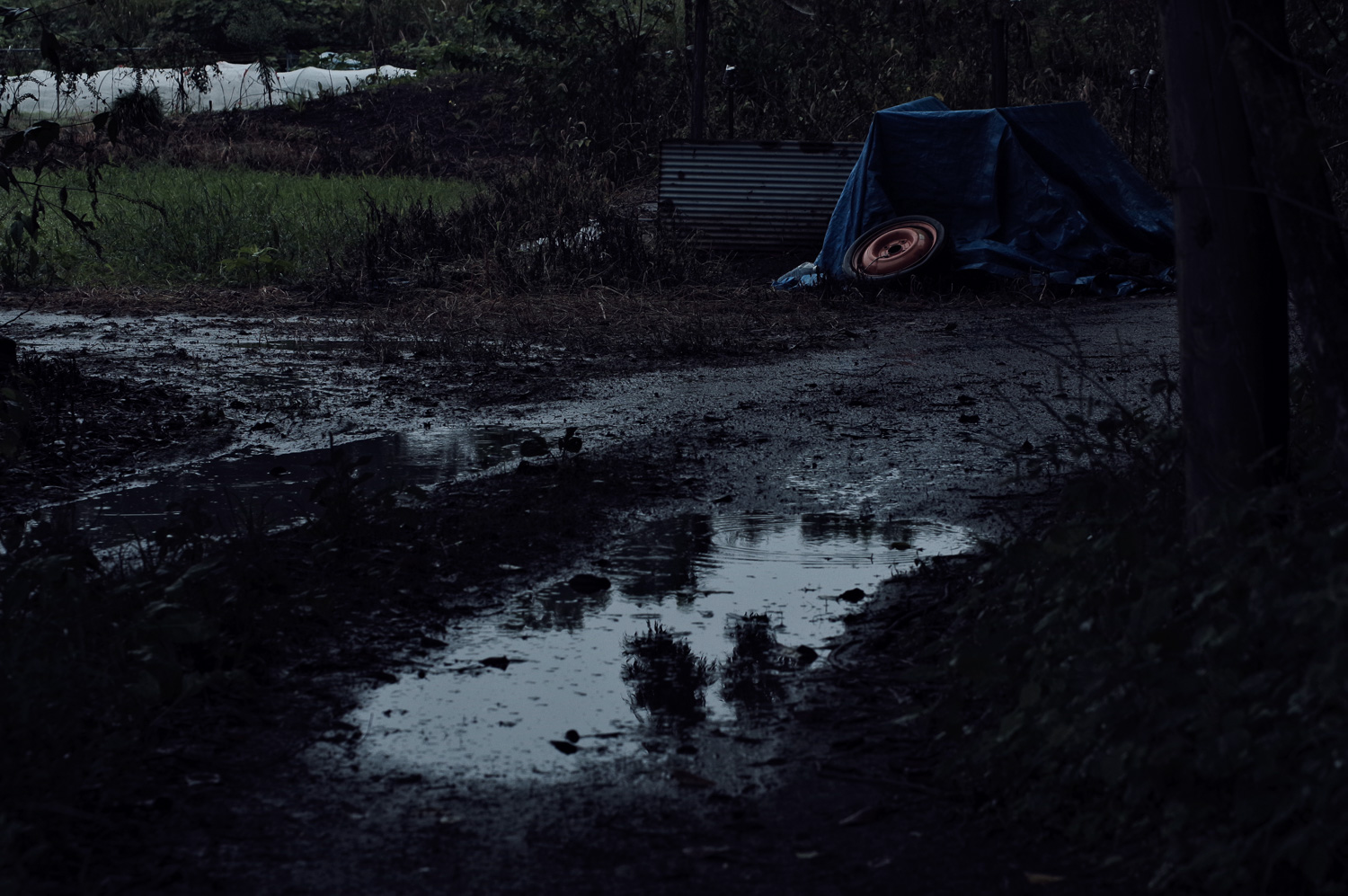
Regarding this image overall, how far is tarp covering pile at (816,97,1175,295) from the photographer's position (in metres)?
11.6

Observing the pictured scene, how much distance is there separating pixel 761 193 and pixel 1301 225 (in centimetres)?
1036

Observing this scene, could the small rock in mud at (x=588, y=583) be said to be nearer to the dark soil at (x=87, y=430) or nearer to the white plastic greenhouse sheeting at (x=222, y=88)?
the dark soil at (x=87, y=430)

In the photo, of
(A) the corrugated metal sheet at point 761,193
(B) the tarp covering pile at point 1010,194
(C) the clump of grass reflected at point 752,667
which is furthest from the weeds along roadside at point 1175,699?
(A) the corrugated metal sheet at point 761,193

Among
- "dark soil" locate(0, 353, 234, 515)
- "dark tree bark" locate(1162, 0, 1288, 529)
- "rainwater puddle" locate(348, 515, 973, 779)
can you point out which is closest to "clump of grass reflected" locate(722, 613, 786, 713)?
"rainwater puddle" locate(348, 515, 973, 779)

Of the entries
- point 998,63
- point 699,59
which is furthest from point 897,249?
point 699,59

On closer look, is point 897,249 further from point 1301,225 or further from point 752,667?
point 1301,225

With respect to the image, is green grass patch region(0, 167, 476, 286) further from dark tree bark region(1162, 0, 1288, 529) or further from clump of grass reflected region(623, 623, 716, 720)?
dark tree bark region(1162, 0, 1288, 529)

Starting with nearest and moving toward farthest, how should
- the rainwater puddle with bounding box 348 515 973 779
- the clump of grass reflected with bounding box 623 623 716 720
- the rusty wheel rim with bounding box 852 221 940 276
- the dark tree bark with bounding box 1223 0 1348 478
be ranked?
1. the dark tree bark with bounding box 1223 0 1348 478
2. the rainwater puddle with bounding box 348 515 973 779
3. the clump of grass reflected with bounding box 623 623 716 720
4. the rusty wheel rim with bounding box 852 221 940 276

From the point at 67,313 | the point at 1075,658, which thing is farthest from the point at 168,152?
the point at 1075,658

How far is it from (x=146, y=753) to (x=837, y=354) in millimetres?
6278

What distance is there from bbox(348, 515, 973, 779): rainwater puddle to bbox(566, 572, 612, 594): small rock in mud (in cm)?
2

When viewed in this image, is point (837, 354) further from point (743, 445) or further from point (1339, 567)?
point (1339, 567)

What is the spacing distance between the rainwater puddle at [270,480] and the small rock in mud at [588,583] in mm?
889

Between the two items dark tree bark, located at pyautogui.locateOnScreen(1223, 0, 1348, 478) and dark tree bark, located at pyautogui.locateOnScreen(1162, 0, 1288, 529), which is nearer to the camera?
dark tree bark, located at pyautogui.locateOnScreen(1223, 0, 1348, 478)
